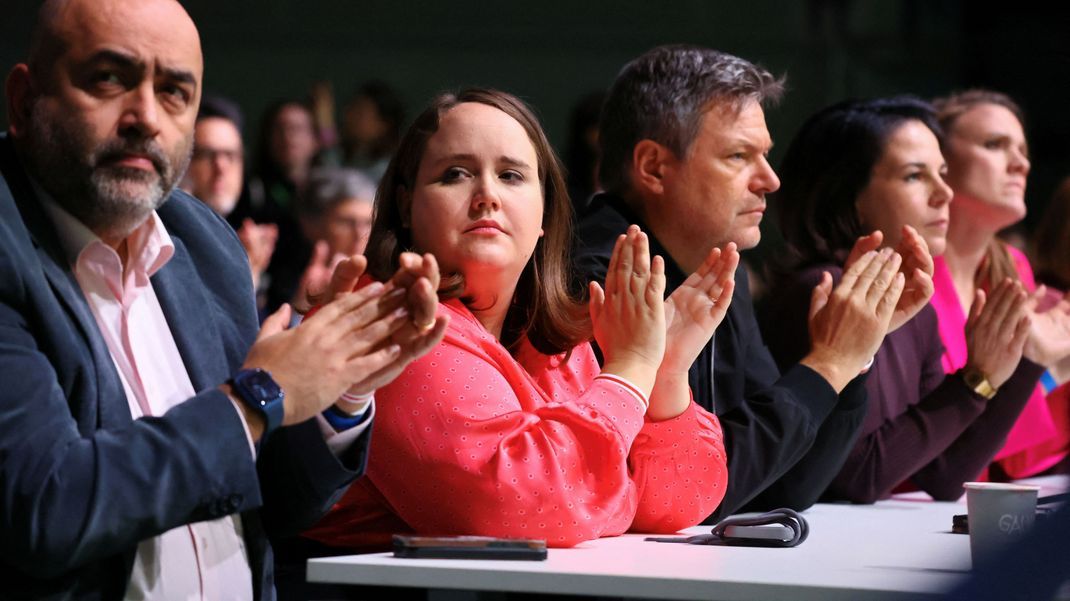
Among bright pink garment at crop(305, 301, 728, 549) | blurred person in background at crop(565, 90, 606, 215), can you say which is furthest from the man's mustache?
blurred person in background at crop(565, 90, 606, 215)

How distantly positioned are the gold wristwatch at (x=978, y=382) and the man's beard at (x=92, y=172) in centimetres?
201

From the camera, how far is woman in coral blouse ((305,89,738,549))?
216 cm

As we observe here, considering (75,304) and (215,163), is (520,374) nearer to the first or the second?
(75,304)

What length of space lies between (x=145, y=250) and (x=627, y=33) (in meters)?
6.33

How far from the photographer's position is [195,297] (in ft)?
6.95

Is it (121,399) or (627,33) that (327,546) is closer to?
(121,399)

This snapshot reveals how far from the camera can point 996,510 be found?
2.20 metres

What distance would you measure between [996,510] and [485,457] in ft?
2.53

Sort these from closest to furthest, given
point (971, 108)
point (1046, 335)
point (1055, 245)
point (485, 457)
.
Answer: point (485, 457)
point (1046, 335)
point (971, 108)
point (1055, 245)

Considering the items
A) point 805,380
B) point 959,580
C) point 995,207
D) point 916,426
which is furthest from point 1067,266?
point 959,580

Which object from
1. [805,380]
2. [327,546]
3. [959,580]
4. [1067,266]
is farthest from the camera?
[1067,266]

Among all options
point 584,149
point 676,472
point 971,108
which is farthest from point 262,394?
point 584,149

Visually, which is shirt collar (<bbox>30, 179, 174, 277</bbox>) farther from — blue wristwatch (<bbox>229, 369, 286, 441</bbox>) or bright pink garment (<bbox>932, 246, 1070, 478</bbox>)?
bright pink garment (<bbox>932, 246, 1070, 478</bbox>)

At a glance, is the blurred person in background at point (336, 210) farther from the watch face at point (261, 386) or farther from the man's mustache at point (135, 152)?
the watch face at point (261, 386)
